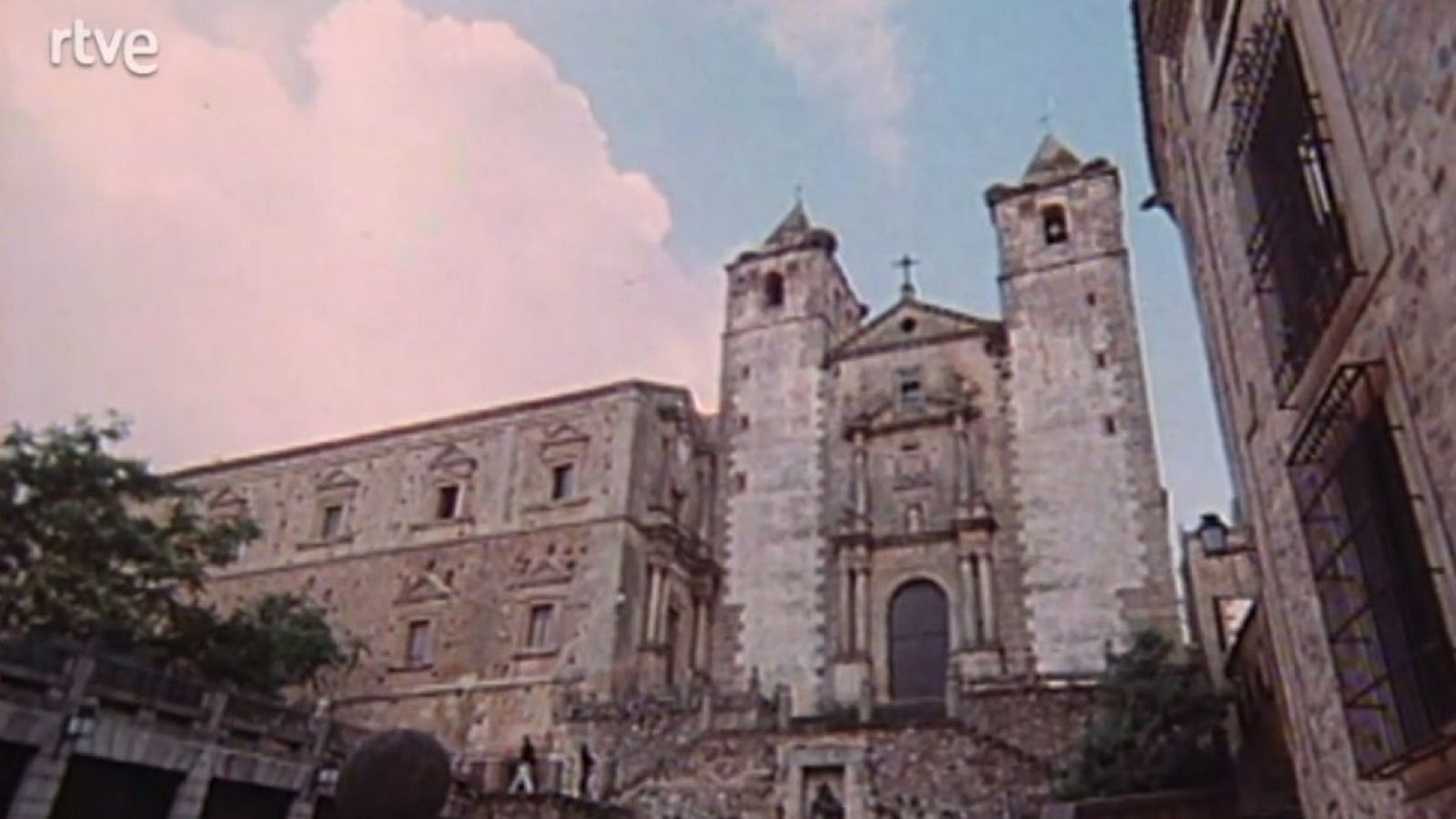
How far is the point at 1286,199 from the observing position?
6.45 meters

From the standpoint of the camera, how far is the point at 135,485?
66.6ft

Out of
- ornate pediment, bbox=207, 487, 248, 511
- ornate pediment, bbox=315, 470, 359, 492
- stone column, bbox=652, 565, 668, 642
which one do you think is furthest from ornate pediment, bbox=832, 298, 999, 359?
ornate pediment, bbox=207, 487, 248, 511

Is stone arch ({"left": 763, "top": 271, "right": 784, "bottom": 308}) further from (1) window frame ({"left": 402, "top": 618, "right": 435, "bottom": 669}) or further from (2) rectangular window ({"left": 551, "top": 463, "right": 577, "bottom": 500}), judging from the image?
(1) window frame ({"left": 402, "top": 618, "right": 435, "bottom": 669})

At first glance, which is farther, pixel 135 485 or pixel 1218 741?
pixel 135 485

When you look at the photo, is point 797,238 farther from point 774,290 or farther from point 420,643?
point 420,643

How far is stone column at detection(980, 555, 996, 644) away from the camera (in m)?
24.8

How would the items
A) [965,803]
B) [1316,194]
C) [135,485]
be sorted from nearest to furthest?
1. [1316,194]
2. [965,803]
3. [135,485]

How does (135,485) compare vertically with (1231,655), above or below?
above

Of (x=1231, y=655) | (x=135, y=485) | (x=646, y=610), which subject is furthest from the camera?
(x=646, y=610)

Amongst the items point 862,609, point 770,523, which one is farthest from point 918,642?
point 770,523

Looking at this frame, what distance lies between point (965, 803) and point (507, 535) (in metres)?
14.6

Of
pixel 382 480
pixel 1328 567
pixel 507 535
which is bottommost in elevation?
pixel 1328 567

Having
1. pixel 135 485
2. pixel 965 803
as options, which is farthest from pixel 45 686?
pixel 965 803

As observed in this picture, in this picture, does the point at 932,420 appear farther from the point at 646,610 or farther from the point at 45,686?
the point at 45,686
